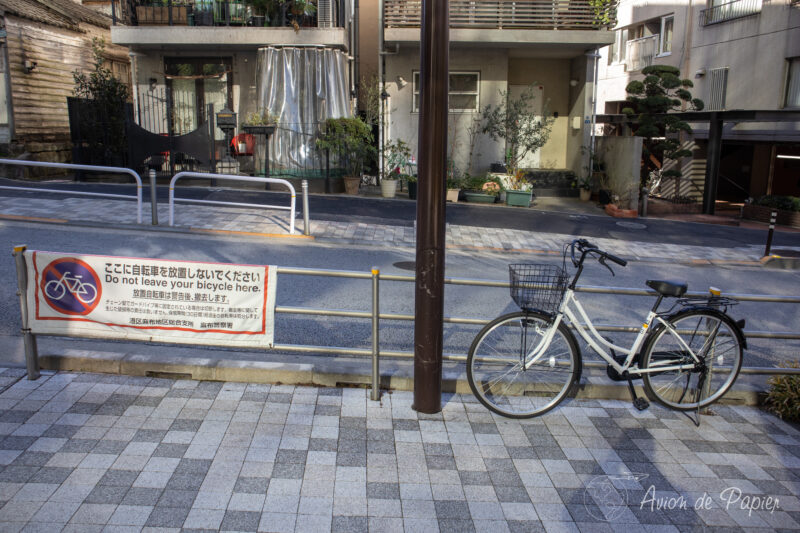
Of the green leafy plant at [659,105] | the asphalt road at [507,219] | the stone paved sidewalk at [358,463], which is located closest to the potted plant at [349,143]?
the asphalt road at [507,219]

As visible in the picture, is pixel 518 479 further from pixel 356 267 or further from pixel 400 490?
pixel 356 267

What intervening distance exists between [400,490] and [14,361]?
4.03 m

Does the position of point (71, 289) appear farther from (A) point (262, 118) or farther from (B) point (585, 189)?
(B) point (585, 189)

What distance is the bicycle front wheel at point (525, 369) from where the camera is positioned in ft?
17.2

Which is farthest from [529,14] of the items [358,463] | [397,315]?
[358,463]

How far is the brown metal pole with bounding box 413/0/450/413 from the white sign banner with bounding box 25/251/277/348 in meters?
1.29

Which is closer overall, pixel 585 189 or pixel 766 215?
pixel 766 215

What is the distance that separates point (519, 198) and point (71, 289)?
15.2 metres

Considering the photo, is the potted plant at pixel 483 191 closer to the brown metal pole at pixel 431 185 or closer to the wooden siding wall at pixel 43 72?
the wooden siding wall at pixel 43 72

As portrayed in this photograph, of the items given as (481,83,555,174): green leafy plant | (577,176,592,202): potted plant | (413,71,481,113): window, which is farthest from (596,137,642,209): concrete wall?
(413,71,481,113): window

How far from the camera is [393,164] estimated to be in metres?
20.2

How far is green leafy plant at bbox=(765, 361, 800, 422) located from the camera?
5492 millimetres

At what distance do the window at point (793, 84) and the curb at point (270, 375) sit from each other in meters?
19.3

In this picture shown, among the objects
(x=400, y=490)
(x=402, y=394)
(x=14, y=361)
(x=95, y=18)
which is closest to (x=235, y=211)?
(x=14, y=361)
